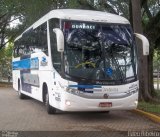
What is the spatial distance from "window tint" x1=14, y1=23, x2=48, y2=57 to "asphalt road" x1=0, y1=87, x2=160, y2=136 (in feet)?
7.72

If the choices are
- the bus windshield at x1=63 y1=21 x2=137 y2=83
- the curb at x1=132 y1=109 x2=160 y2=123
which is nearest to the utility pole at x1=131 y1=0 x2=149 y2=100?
the curb at x1=132 y1=109 x2=160 y2=123

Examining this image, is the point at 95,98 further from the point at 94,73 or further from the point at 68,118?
the point at 68,118

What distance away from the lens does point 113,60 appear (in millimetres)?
13086

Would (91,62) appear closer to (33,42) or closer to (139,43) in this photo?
(33,42)

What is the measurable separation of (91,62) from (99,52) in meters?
0.46

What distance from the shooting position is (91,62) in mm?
12867

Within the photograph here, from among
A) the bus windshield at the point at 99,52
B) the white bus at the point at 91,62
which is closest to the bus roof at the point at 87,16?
the white bus at the point at 91,62

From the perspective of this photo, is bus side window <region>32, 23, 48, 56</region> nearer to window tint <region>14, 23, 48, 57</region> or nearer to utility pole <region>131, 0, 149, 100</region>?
window tint <region>14, 23, 48, 57</region>

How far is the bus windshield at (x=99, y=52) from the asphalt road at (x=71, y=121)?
4.59 ft

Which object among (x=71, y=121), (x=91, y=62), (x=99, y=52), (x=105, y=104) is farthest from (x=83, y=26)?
(x=71, y=121)

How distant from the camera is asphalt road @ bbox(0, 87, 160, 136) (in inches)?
460

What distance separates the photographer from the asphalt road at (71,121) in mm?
11680

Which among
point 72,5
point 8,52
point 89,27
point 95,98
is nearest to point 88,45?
point 89,27

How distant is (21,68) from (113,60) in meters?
8.88
